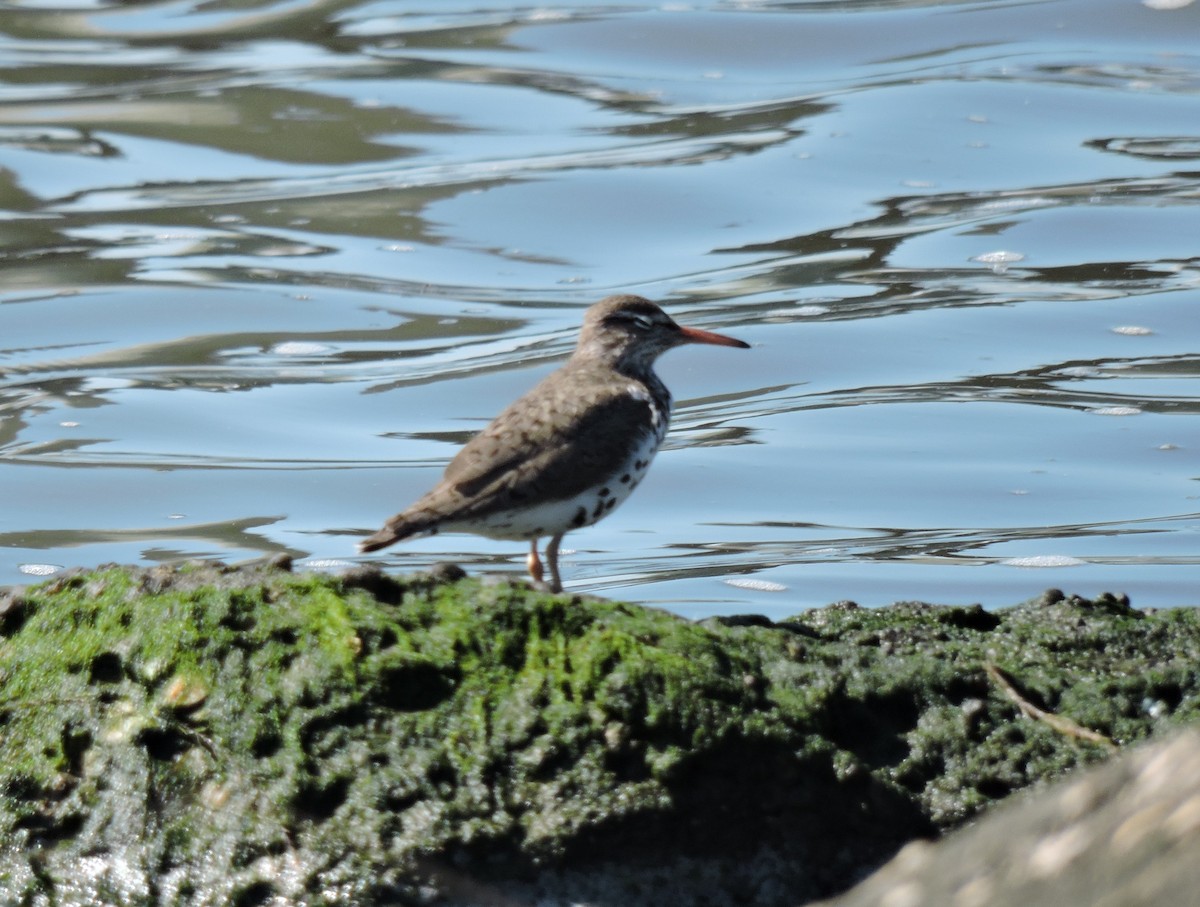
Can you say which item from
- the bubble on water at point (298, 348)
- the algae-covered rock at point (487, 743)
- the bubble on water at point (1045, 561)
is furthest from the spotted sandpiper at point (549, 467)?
the bubble on water at point (298, 348)

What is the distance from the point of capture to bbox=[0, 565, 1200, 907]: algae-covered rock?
13.1ft

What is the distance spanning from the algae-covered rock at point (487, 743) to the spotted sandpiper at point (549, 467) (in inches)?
50.5

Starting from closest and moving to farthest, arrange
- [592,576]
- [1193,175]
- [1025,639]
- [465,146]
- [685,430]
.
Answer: [1025,639]
[592,576]
[685,430]
[1193,175]
[465,146]

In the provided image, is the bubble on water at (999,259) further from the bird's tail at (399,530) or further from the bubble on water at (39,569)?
the bird's tail at (399,530)

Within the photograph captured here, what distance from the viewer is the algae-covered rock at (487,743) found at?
3.99m

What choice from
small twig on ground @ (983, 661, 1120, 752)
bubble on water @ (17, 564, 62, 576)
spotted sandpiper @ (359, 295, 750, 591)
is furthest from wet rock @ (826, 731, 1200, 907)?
bubble on water @ (17, 564, 62, 576)

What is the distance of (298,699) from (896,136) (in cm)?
Result: 982

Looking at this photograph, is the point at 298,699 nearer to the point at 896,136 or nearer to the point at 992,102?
the point at 896,136

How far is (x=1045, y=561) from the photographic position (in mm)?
7656

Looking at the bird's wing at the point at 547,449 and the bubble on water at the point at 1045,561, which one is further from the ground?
the bird's wing at the point at 547,449

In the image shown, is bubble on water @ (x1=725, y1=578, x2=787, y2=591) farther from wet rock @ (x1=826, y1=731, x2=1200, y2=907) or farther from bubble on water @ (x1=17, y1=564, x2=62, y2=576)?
wet rock @ (x1=826, y1=731, x2=1200, y2=907)

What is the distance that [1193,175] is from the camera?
1255cm

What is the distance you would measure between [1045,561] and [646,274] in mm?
4453

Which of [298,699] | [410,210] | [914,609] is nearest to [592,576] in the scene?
[914,609]
